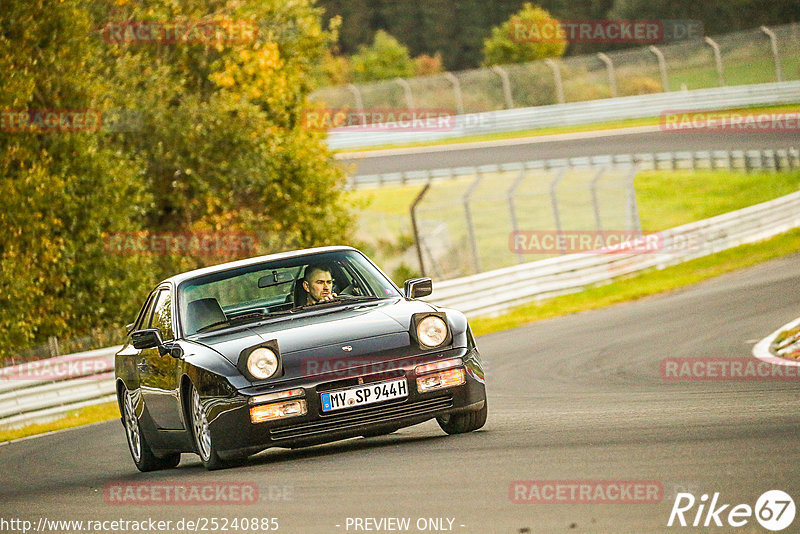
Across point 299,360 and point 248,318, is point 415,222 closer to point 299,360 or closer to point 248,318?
point 248,318

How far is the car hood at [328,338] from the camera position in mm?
7570

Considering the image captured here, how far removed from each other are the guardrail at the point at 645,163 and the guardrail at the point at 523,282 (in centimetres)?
753

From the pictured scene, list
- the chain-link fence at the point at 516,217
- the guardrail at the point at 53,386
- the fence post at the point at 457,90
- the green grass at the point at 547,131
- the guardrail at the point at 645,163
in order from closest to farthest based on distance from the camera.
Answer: the guardrail at the point at 53,386 → the chain-link fence at the point at 516,217 → the guardrail at the point at 645,163 → the green grass at the point at 547,131 → the fence post at the point at 457,90

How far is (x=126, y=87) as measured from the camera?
25078 millimetres

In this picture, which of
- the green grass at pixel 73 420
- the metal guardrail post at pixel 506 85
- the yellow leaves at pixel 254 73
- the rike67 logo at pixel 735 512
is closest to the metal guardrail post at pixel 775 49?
the metal guardrail post at pixel 506 85

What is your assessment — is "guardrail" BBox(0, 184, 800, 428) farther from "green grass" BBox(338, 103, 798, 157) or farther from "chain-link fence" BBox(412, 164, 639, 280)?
"green grass" BBox(338, 103, 798, 157)

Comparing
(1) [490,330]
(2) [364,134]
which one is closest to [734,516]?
(1) [490,330]

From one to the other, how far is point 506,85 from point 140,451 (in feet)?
121

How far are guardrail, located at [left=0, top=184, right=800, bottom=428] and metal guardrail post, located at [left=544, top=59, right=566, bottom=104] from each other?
64.4ft

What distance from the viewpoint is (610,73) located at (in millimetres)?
43562

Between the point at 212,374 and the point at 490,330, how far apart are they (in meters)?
12.3

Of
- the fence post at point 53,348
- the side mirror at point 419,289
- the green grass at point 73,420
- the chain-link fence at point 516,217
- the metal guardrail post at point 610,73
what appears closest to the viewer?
the side mirror at point 419,289

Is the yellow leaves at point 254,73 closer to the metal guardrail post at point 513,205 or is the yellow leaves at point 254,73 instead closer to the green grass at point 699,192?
the metal guardrail post at point 513,205

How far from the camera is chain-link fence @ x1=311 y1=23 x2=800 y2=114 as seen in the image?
41.2 m
